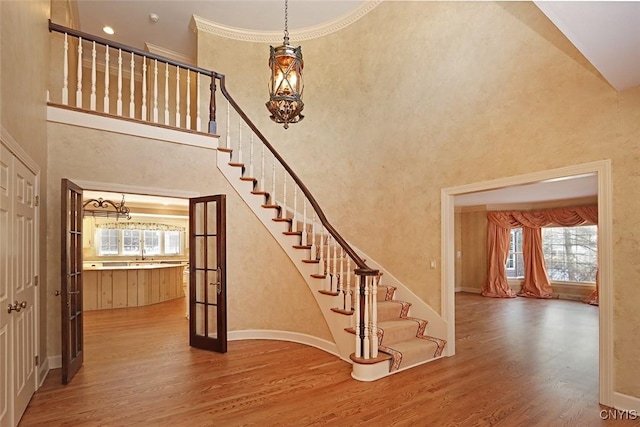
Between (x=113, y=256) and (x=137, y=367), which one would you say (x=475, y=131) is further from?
(x=113, y=256)

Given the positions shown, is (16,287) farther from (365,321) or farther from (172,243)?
(172,243)

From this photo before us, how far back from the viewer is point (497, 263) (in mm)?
9977

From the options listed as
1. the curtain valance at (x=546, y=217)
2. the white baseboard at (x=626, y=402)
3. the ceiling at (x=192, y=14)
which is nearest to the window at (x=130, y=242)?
the ceiling at (x=192, y=14)

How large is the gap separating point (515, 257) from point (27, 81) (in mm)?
11392

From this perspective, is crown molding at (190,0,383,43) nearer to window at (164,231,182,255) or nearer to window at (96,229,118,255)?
window at (96,229,118,255)

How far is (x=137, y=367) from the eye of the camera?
407 cm

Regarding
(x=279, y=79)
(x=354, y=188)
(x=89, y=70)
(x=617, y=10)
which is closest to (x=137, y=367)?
(x=279, y=79)

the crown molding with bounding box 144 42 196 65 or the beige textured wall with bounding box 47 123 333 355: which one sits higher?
the crown molding with bounding box 144 42 196 65

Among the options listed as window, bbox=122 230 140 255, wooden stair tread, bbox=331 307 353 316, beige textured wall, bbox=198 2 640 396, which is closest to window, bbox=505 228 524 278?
beige textured wall, bbox=198 2 640 396

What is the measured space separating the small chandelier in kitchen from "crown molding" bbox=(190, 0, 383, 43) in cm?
339

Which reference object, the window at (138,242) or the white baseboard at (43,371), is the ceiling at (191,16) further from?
the window at (138,242)

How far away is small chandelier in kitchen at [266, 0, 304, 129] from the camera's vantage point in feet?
10.5

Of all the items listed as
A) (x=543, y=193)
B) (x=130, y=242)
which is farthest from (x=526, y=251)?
(x=130, y=242)

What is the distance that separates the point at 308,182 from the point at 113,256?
7.60 m
